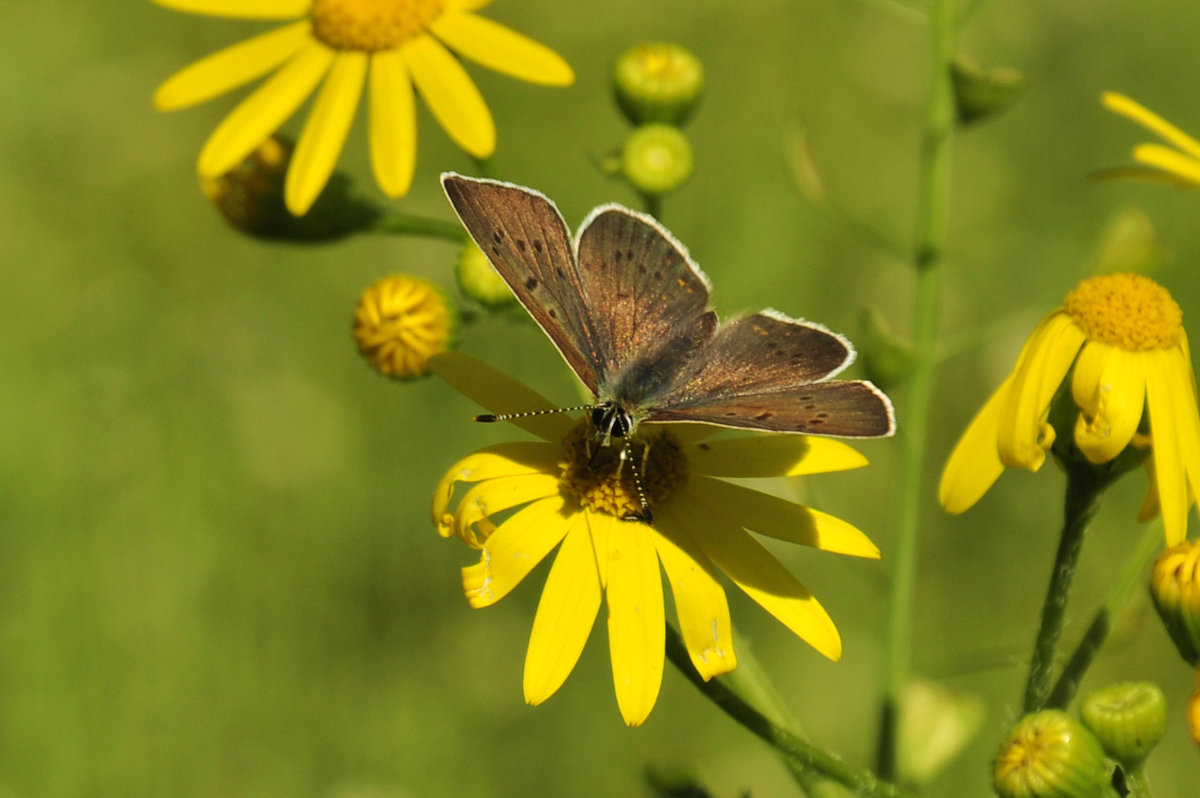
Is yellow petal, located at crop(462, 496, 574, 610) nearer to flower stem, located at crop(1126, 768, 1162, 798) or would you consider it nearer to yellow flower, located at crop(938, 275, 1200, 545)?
yellow flower, located at crop(938, 275, 1200, 545)

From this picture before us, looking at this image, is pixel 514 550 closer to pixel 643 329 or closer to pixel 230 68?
pixel 643 329

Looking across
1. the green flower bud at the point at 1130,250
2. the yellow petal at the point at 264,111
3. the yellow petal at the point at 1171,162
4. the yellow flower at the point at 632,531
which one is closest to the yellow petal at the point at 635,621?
the yellow flower at the point at 632,531

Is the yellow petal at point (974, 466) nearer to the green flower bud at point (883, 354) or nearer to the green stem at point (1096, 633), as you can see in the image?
the green stem at point (1096, 633)

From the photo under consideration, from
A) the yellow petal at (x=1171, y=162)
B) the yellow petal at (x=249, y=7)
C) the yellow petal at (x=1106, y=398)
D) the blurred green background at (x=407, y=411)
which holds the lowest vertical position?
the blurred green background at (x=407, y=411)

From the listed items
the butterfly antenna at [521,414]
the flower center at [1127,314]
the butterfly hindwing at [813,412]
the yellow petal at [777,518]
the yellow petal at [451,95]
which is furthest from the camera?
the yellow petal at [451,95]

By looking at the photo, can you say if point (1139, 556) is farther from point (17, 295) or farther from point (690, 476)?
point (17, 295)

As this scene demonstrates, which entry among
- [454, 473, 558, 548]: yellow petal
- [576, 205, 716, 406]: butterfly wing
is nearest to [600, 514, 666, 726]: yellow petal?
[454, 473, 558, 548]: yellow petal

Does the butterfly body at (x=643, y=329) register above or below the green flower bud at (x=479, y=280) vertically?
above
